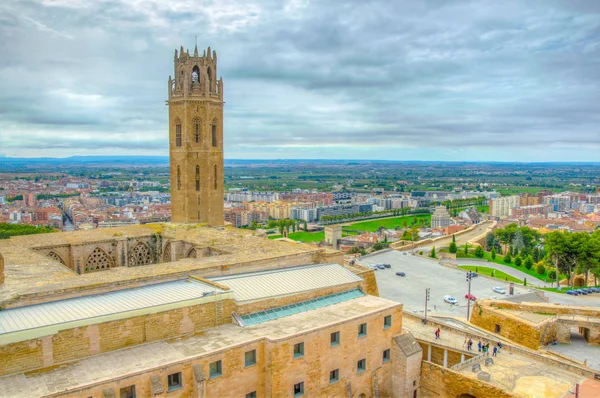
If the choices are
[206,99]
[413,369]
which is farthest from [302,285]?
[206,99]

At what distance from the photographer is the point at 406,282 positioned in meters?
54.7

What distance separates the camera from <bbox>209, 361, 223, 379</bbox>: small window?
19227mm

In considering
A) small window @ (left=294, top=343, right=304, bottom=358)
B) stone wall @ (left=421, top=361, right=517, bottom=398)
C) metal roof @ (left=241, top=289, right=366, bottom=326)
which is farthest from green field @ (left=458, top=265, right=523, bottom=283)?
small window @ (left=294, top=343, right=304, bottom=358)

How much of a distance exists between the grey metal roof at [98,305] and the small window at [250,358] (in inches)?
137

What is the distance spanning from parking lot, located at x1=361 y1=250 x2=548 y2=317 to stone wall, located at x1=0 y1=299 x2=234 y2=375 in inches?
975

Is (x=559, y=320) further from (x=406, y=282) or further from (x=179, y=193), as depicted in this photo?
(x=179, y=193)

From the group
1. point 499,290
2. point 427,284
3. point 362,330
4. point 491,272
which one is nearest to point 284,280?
point 362,330

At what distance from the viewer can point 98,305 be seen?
20.5 meters

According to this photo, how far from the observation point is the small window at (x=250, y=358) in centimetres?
2017

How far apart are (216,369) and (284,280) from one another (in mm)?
7325

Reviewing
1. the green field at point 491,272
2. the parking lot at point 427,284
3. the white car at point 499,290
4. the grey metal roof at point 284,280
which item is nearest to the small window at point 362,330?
the grey metal roof at point 284,280

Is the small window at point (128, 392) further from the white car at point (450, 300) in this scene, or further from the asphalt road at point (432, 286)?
the white car at point (450, 300)

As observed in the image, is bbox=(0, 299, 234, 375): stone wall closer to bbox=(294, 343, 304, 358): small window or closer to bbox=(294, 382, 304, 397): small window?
bbox=(294, 343, 304, 358): small window

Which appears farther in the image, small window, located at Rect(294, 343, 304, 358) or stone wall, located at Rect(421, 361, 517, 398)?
stone wall, located at Rect(421, 361, 517, 398)
